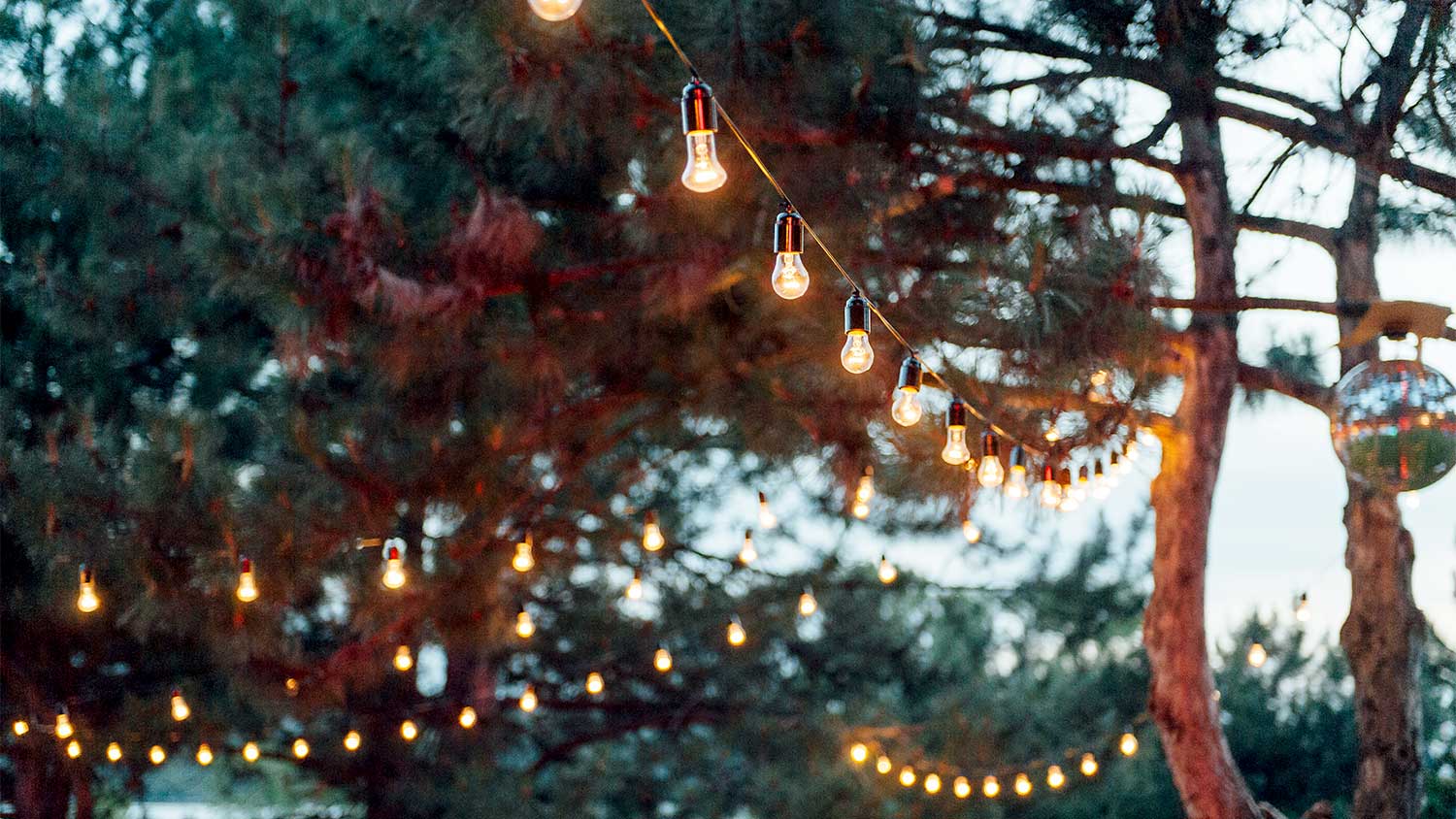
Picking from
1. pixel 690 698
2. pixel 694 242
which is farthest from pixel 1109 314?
pixel 690 698

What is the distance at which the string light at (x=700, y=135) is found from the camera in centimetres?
168

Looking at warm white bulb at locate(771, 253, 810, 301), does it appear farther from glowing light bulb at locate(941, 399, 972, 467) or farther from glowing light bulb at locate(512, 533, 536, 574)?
glowing light bulb at locate(512, 533, 536, 574)

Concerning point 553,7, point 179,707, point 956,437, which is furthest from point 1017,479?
point 179,707

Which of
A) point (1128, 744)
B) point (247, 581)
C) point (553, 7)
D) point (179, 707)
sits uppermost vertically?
point (553, 7)

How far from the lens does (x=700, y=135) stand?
170 centimetres

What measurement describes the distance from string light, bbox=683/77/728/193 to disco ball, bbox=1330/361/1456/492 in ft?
4.69

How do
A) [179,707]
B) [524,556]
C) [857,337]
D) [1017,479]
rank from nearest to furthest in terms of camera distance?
[857,337] < [1017,479] < [524,556] < [179,707]

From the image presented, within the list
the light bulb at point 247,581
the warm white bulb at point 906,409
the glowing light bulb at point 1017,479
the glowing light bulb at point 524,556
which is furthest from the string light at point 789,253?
the glowing light bulb at point 524,556

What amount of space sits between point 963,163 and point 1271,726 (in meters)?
3.72

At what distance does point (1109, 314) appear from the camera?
3.25 meters

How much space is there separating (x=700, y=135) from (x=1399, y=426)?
149cm

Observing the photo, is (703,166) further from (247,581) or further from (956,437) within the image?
(247,581)

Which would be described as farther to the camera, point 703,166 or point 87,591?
point 87,591

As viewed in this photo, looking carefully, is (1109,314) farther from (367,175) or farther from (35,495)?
(35,495)
